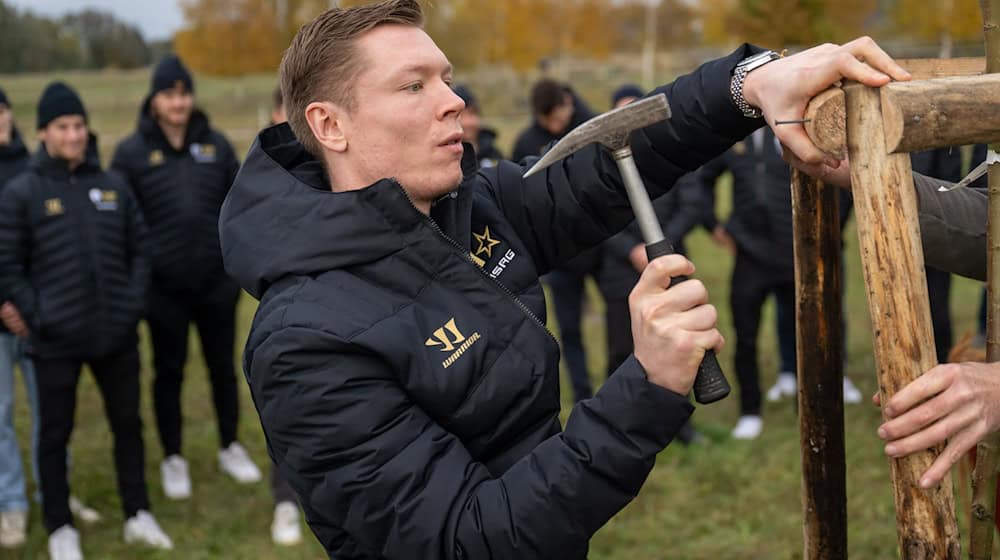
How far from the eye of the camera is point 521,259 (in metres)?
2.44

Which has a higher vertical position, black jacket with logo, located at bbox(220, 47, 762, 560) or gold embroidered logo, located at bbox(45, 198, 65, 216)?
black jacket with logo, located at bbox(220, 47, 762, 560)

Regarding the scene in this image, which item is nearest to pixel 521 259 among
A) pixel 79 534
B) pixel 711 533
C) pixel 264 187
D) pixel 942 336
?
pixel 264 187

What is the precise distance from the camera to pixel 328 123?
2.31 m

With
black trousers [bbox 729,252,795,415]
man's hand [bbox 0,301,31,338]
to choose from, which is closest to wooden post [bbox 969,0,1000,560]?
black trousers [bbox 729,252,795,415]

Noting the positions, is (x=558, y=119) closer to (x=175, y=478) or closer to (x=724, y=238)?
(x=724, y=238)

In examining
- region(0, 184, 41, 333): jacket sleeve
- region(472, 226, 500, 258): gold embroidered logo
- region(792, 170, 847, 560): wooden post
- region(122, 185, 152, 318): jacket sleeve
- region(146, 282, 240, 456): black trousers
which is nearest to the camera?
region(472, 226, 500, 258): gold embroidered logo

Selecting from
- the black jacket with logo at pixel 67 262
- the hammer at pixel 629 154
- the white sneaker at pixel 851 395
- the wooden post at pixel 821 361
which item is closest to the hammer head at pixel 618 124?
the hammer at pixel 629 154

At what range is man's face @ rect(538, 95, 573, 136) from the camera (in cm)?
713

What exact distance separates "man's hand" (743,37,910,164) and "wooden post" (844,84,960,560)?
4 cm

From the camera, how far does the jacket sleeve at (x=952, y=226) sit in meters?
2.58

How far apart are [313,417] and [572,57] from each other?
4758cm

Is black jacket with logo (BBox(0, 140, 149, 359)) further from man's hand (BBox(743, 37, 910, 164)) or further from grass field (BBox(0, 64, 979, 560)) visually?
man's hand (BBox(743, 37, 910, 164))

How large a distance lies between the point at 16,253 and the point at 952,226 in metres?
4.44

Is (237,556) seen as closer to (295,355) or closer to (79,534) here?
(79,534)
